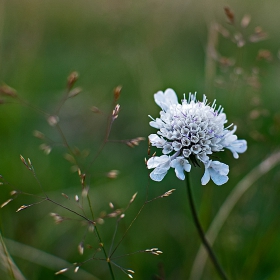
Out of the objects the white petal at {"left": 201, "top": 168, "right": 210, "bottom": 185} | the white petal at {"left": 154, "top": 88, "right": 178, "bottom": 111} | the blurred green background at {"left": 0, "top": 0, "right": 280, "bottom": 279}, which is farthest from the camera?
the blurred green background at {"left": 0, "top": 0, "right": 280, "bottom": 279}

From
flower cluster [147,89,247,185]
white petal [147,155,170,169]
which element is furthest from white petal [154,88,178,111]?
white petal [147,155,170,169]

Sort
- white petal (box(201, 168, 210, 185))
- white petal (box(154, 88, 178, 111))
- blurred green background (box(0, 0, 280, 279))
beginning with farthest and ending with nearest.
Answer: blurred green background (box(0, 0, 280, 279)), white petal (box(154, 88, 178, 111)), white petal (box(201, 168, 210, 185))

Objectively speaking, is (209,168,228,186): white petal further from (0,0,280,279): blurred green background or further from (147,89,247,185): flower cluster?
(0,0,280,279): blurred green background

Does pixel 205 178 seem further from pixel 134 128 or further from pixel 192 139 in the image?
pixel 134 128

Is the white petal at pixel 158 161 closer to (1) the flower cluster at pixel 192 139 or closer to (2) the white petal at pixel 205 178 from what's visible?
(1) the flower cluster at pixel 192 139

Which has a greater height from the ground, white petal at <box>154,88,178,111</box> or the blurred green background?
white petal at <box>154,88,178,111</box>

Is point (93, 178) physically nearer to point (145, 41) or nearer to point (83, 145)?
point (83, 145)

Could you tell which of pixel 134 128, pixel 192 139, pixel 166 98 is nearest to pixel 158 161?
pixel 192 139
